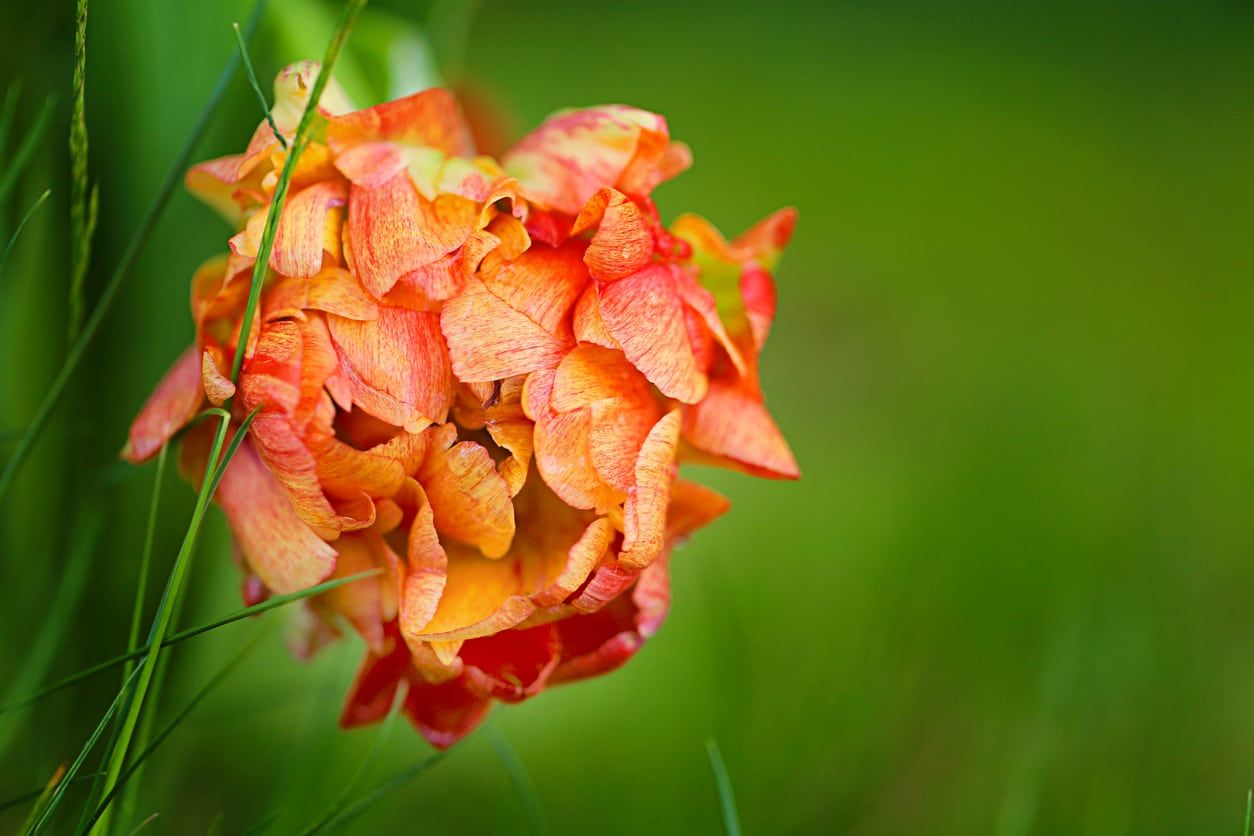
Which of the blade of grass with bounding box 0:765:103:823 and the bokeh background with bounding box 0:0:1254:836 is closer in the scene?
the blade of grass with bounding box 0:765:103:823

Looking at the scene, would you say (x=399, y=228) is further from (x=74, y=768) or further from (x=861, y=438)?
(x=861, y=438)

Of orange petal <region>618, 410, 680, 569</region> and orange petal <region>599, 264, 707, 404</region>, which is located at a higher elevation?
orange petal <region>599, 264, 707, 404</region>

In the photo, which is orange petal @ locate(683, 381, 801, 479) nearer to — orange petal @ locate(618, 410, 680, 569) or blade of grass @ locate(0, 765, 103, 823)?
orange petal @ locate(618, 410, 680, 569)

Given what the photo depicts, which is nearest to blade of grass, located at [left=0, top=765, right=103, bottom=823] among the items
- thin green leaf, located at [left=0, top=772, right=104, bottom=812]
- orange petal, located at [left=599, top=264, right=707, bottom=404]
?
thin green leaf, located at [left=0, top=772, right=104, bottom=812]

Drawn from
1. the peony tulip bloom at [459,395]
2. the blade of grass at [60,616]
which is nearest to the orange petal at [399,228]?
the peony tulip bloom at [459,395]

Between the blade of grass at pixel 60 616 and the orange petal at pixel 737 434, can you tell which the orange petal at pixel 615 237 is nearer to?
the orange petal at pixel 737 434
